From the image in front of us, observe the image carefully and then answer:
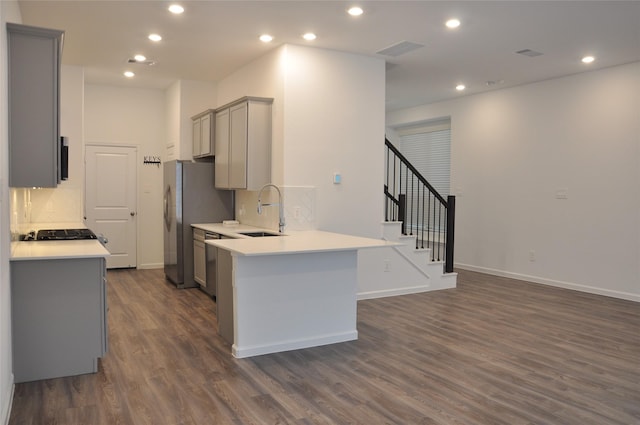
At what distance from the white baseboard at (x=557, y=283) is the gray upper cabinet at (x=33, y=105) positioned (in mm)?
6213

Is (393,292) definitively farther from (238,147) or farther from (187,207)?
(187,207)

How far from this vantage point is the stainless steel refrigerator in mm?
6633

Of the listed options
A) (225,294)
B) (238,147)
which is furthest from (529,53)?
(225,294)

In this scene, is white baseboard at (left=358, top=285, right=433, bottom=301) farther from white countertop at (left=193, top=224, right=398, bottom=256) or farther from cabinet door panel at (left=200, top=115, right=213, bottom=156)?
cabinet door panel at (left=200, top=115, right=213, bottom=156)

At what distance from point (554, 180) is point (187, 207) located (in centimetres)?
502

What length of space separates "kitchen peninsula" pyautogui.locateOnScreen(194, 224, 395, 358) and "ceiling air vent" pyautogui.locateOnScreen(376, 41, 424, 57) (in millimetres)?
2304

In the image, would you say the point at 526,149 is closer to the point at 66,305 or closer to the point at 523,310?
the point at 523,310

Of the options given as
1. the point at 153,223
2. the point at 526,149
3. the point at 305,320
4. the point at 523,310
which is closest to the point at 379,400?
the point at 305,320

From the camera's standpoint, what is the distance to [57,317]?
11.5ft

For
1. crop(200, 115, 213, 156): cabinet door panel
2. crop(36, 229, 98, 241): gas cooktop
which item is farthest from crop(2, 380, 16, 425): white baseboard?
crop(200, 115, 213, 156): cabinet door panel

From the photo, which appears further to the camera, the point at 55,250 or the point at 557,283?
the point at 557,283

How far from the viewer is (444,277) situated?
6621mm

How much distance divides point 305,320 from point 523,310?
8.93 feet

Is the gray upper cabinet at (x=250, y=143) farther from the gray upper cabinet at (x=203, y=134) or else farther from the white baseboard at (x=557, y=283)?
the white baseboard at (x=557, y=283)
